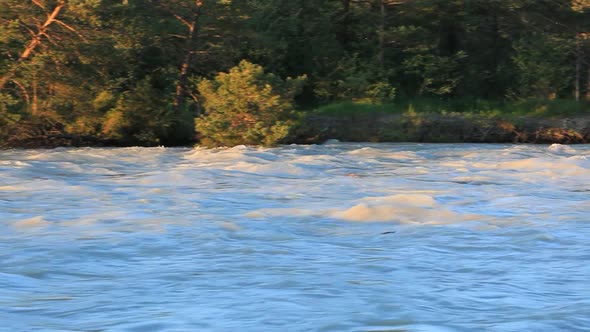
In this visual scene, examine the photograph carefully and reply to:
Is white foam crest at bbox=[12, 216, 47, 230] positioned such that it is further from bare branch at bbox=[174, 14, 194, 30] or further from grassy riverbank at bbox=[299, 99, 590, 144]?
bare branch at bbox=[174, 14, 194, 30]

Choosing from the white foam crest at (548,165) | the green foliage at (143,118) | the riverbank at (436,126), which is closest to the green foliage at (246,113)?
the green foliage at (143,118)

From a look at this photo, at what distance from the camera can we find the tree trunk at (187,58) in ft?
75.3

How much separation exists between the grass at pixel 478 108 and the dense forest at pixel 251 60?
48.3 inches

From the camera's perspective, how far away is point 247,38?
948 inches

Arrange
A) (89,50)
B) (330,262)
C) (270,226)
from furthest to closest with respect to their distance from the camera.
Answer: (89,50)
(270,226)
(330,262)

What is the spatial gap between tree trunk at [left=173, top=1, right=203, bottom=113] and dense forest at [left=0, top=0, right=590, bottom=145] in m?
0.04

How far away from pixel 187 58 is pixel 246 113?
163 inches

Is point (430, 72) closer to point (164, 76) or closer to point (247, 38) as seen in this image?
point (247, 38)

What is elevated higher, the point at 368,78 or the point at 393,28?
the point at 393,28

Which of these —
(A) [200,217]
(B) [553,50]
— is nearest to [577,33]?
(B) [553,50]

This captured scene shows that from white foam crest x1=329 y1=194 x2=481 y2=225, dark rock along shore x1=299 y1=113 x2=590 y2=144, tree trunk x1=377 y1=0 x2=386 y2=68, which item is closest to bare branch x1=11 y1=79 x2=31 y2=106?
dark rock along shore x1=299 y1=113 x2=590 y2=144

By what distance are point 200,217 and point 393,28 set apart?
19841 mm

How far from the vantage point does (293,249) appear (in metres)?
8.02

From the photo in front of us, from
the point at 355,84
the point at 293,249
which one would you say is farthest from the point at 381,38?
the point at 293,249
